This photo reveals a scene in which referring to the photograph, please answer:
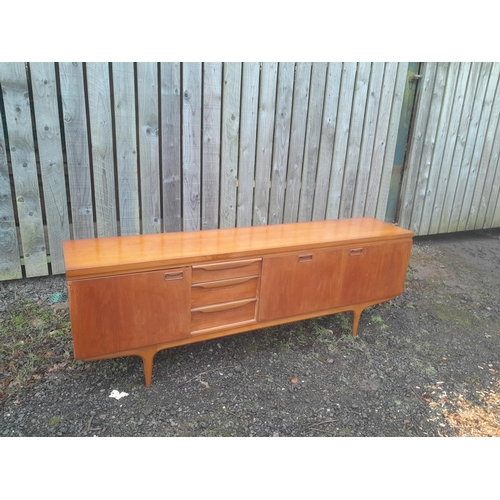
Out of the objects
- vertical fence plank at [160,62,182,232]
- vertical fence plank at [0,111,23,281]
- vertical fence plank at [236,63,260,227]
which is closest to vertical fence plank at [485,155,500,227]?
vertical fence plank at [236,63,260,227]

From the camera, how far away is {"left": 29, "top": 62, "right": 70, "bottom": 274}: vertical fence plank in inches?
124

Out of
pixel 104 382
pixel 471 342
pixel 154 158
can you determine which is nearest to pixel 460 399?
pixel 471 342

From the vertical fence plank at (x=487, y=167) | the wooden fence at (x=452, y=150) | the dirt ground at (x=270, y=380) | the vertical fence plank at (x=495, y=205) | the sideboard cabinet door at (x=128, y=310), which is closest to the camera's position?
the sideboard cabinet door at (x=128, y=310)

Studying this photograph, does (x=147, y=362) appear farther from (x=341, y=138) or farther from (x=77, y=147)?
(x=341, y=138)

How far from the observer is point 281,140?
13.4 feet

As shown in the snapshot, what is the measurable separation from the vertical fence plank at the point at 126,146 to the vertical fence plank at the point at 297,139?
156 cm

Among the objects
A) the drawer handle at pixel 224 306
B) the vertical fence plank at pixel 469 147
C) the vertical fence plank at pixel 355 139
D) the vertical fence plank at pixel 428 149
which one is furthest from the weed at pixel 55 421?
the vertical fence plank at pixel 469 147

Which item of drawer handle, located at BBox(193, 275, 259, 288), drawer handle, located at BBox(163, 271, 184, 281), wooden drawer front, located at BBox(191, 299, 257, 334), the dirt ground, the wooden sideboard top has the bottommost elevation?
the dirt ground

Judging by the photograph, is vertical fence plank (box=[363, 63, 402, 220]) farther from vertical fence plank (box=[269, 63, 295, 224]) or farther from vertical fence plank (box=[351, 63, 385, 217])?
vertical fence plank (box=[269, 63, 295, 224])

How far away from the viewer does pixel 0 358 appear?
105 inches

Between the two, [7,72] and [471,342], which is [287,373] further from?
[7,72]

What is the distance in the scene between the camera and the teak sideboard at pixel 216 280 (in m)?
2.19

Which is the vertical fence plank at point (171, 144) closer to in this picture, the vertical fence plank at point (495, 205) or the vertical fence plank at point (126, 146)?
the vertical fence plank at point (126, 146)

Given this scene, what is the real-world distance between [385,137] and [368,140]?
24cm
